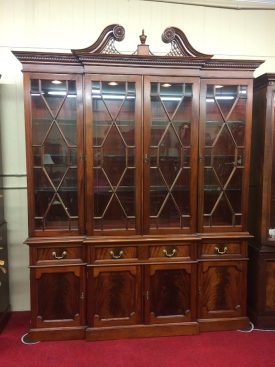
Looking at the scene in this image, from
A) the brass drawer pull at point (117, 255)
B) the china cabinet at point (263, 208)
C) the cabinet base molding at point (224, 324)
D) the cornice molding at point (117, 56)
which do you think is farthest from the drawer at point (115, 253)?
the cornice molding at point (117, 56)

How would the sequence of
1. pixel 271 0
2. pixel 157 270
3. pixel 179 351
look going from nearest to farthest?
pixel 179 351, pixel 157 270, pixel 271 0

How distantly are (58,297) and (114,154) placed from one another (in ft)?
4.18

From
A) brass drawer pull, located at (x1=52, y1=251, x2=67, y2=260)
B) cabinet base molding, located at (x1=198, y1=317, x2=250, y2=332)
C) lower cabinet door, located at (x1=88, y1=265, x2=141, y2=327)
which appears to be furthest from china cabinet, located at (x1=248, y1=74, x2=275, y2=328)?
brass drawer pull, located at (x1=52, y1=251, x2=67, y2=260)

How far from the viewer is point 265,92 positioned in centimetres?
268

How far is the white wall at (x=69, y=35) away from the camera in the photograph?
289 centimetres

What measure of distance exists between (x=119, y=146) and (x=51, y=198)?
71cm

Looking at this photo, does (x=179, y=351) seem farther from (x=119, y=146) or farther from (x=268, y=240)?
(x=119, y=146)

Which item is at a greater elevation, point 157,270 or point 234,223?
point 234,223

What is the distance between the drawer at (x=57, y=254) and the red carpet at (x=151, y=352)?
674 mm

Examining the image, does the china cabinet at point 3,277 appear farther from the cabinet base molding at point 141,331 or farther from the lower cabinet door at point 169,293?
the lower cabinet door at point 169,293

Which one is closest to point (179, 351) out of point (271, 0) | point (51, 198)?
point (51, 198)

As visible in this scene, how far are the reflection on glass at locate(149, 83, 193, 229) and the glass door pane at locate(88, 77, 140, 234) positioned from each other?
0.55 feet

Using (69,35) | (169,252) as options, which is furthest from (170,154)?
(69,35)

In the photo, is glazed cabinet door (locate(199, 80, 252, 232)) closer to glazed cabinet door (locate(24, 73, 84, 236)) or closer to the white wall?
the white wall
